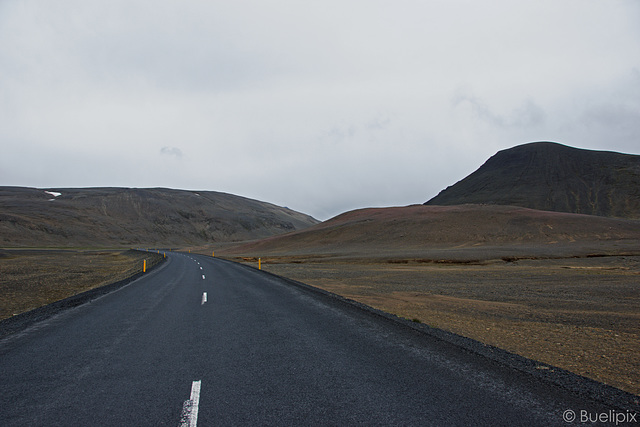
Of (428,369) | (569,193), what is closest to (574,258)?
(428,369)

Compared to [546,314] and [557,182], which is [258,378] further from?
[557,182]

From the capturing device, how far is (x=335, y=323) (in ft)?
29.9

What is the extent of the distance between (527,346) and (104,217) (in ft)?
491

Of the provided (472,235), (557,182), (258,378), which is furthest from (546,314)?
(557,182)

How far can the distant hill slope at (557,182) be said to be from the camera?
10844 centimetres

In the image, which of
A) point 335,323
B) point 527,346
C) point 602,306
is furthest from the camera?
point 602,306

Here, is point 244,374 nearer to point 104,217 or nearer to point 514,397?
point 514,397

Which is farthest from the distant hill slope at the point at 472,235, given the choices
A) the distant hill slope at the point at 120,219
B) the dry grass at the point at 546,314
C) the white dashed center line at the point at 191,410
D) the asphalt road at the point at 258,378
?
the distant hill slope at the point at 120,219

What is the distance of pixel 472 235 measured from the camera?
57656 millimetres

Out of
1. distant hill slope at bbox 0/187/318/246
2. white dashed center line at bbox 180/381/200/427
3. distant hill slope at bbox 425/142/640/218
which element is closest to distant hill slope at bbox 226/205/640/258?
white dashed center line at bbox 180/381/200/427

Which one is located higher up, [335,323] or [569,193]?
[569,193]

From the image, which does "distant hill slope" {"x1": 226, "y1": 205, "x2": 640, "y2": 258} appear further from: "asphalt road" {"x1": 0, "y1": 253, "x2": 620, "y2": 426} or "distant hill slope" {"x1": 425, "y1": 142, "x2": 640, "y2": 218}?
"distant hill slope" {"x1": 425, "y1": 142, "x2": 640, "y2": 218}

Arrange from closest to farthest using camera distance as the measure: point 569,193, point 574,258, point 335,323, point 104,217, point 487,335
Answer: point 487,335 < point 335,323 < point 574,258 < point 569,193 < point 104,217

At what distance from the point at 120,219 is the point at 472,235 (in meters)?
127
